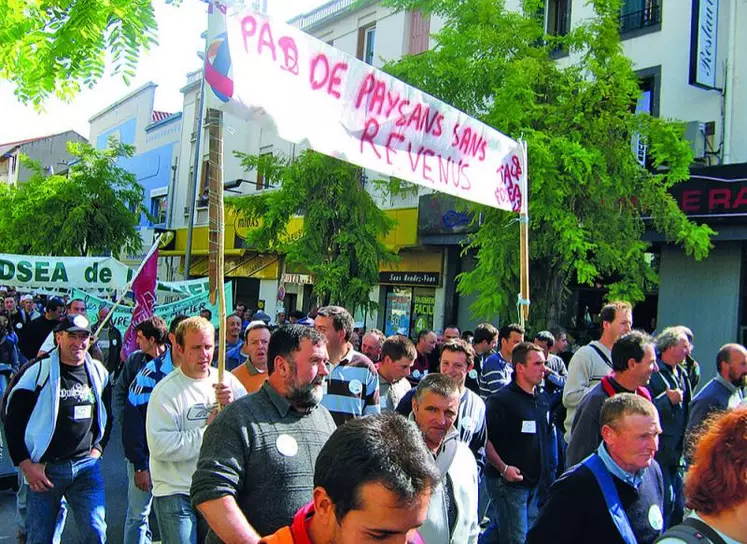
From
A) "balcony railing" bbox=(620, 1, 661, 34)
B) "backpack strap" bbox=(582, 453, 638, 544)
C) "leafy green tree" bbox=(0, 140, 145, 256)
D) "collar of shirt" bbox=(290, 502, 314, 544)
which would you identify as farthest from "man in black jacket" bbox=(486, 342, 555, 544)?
"leafy green tree" bbox=(0, 140, 145, 256)

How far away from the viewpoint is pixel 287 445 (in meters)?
2.80

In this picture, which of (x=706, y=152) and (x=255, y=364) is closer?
(x=255, y=364)

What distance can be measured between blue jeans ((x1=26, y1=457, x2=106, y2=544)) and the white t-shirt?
0.85 meters

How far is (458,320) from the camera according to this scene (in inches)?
708

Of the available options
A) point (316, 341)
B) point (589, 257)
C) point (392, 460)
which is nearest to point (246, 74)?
point (316, 341)

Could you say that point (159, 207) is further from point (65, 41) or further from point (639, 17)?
point (65, 41)

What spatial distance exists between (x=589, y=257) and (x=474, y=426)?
726 cm

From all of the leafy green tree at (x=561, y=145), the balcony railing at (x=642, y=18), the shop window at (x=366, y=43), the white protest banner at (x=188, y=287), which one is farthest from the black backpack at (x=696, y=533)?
the shop window at (x=366, y=43)

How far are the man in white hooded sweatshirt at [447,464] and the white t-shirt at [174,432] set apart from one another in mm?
1168

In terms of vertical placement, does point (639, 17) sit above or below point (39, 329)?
above

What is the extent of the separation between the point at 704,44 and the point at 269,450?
12.5m

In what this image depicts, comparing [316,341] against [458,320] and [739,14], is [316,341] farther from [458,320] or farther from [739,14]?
[458,320]

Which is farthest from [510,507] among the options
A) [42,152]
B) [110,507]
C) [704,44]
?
[42,152]

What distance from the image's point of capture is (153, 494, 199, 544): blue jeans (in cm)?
390
